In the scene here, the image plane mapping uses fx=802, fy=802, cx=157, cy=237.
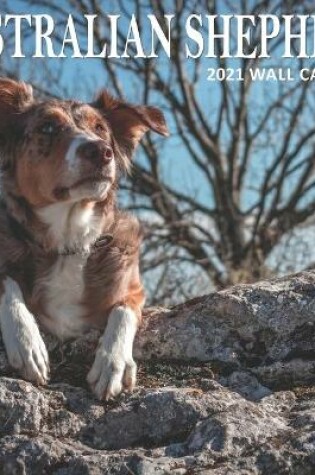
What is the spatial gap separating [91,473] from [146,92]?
1142 cm

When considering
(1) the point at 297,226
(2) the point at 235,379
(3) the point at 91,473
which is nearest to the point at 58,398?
(3) the point at 91,473

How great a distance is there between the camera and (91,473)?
269 cm

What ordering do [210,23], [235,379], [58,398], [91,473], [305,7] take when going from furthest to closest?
[305,7] < [210,23] < [235,379] < [58,398] < [91,473]

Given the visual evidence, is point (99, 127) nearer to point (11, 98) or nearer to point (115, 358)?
point (11, 98)

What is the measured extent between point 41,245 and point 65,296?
0.31 metres

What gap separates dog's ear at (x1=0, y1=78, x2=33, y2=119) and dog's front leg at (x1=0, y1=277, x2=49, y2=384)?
1.28 metres

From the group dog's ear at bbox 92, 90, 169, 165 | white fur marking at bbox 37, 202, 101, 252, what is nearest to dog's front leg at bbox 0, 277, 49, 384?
white fur marking at bbox 37, 202, 101, 252

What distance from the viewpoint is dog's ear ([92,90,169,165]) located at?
16.0ft

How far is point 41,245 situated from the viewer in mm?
4250

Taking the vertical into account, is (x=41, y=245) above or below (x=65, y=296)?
above

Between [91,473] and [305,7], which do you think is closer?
[91,473]

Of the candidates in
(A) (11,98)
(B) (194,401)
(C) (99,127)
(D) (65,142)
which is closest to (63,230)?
(D) (65,142)

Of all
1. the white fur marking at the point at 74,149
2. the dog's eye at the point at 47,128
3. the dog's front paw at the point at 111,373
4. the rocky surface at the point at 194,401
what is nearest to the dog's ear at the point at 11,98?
the dog's eye at the point at 47,128

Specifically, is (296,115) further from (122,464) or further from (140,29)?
(122,464)
